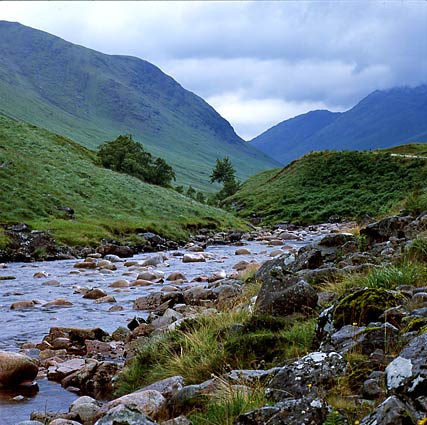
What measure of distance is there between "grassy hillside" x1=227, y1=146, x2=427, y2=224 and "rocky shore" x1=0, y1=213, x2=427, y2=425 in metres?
55.5

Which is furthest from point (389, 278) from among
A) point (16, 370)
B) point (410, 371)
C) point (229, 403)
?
point (16, 370)

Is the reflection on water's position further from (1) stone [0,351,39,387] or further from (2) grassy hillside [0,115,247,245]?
(2) grassy hillside [0,115,247,245]

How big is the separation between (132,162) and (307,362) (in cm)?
6372

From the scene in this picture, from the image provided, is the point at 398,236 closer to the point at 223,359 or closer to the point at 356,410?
the point at 223,359

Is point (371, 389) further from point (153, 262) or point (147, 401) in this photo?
point (153, 262)

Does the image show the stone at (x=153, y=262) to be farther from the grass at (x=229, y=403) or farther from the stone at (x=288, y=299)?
the grass at (x=229, y=403)

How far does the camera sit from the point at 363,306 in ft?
22.1

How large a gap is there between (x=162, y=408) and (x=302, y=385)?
2.08 meters

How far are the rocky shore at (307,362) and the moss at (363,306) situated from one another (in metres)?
0.01

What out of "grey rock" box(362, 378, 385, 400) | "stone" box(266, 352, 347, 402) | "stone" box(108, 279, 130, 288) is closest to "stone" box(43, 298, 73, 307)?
"stone" box(108, 279, 130, 288)

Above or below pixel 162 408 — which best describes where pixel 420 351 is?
above

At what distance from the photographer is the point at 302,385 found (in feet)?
17.0

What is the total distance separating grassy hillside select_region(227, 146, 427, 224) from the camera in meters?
72.4

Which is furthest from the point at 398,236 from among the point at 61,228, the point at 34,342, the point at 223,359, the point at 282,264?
the point at 61,228
